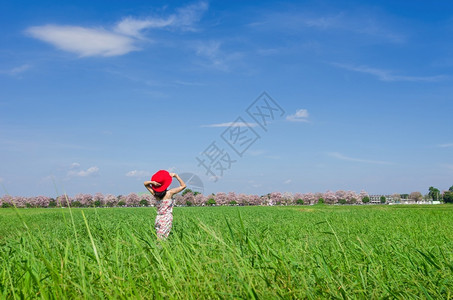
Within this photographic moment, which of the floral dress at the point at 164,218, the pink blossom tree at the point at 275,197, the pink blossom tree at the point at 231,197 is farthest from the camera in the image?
the pink blossom tree at the point at 275,197

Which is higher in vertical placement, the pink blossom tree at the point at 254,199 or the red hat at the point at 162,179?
the red hat at the point at 162,179

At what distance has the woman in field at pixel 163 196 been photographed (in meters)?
7.53

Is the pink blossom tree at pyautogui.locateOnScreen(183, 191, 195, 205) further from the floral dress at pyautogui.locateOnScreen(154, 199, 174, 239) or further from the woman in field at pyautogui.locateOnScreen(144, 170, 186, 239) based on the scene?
the floral dress at pyautogui.locateOnScreen(154, 199, 174, 239)

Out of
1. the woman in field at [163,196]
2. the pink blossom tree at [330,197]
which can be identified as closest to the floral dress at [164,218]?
the woman in field at [163,196]

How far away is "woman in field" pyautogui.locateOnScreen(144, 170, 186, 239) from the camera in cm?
753

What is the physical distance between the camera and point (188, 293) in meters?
2.54

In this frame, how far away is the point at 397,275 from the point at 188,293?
84.3 inches

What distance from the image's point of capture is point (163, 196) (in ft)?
25.5

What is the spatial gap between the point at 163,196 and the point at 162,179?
1.19ft

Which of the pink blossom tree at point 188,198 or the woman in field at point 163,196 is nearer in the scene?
the woman in field at point 163,196

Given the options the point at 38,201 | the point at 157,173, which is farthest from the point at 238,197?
the point at 157,173

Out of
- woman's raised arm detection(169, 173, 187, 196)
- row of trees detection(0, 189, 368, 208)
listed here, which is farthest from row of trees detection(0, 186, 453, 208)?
woman's raised arm detection(169, 173, 187, 196)

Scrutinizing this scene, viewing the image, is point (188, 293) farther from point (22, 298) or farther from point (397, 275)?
point (397, 275)

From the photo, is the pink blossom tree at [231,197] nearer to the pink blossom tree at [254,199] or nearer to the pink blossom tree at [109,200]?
the pink blossom tree at [254,199]
